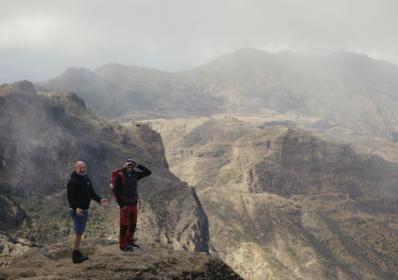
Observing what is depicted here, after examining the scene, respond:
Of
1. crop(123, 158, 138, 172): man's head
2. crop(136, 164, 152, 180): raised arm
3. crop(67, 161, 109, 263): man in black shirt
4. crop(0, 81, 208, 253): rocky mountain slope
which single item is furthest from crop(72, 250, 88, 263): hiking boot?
crop(0, 81, 208, 253): rocky mountain slope

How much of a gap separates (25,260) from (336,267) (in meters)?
174

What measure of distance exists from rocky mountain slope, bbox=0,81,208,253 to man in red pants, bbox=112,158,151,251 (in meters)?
54.7

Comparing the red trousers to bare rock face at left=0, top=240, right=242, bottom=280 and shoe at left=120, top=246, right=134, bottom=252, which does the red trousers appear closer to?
shoe at left=120, top=246, right=134, bottom=252

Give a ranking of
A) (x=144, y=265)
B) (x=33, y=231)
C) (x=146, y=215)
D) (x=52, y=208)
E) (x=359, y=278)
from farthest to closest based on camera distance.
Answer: (x=359, y=278), (x=146, y=215), (x=52, y=208), (x=33, y=231), (x=144, y=265)

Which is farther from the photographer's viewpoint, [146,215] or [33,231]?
[146,215]

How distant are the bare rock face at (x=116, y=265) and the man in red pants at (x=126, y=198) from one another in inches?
20.4

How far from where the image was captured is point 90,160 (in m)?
125

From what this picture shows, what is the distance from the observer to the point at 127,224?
22.2 m

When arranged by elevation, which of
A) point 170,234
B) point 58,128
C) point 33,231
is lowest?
point 170,234

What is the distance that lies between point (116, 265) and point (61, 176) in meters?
94.3

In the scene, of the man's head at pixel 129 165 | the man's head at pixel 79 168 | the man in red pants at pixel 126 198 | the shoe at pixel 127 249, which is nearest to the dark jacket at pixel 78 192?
the man's head at pixel 79 168

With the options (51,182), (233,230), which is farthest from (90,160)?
(233,230)

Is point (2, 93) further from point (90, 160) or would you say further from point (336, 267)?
point (336, 267)

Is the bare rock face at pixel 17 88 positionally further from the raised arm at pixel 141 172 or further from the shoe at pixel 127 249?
the shoe at pixel 127 249
